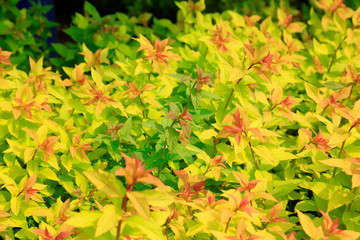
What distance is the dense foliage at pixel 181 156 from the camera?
4.46 feet

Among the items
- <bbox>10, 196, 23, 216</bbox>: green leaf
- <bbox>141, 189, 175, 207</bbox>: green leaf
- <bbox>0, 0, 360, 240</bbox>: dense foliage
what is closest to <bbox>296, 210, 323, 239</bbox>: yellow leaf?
<bbox>0, 0, 360, 240</bbox>: dense foliage

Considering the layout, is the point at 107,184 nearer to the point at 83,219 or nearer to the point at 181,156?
the point at 83,219

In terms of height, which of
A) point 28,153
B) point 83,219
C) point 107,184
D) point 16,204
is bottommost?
point 16,204

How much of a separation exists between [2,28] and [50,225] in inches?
80.4

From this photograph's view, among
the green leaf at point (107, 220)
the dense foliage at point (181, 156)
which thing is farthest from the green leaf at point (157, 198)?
the green leaf at point (107, 220)

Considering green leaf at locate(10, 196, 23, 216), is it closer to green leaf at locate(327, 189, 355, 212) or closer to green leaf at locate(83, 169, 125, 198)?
green leaf at locate(83, 169, 125, 198)

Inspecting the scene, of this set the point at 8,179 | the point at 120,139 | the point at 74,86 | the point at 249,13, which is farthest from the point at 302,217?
the point at 249,13

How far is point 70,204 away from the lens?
1.62 m

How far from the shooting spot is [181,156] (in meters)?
1.68

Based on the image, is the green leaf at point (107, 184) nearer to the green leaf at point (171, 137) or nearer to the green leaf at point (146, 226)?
the green leaf at point (146, 226)

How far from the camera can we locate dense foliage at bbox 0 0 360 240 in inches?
53.5

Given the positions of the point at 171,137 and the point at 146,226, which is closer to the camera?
the point at 146,226

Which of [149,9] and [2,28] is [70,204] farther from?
[149,9]

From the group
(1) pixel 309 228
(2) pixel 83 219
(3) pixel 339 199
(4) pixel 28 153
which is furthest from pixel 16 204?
(3) pixel 339 199
